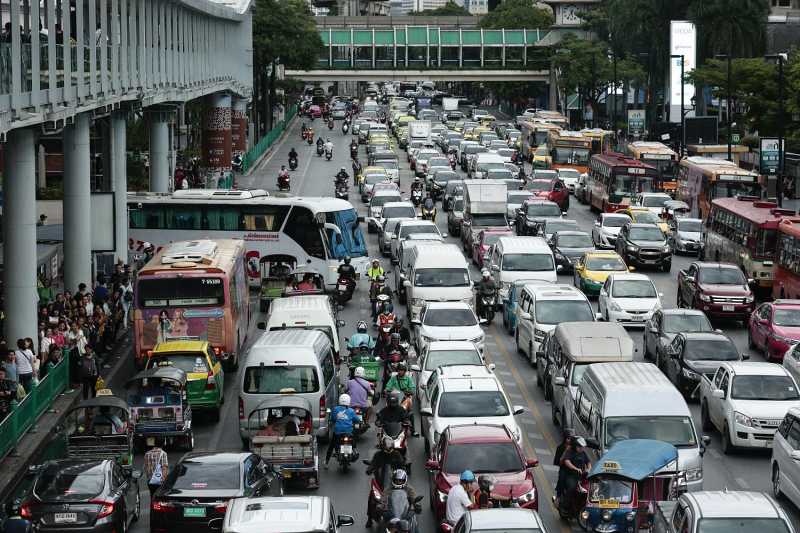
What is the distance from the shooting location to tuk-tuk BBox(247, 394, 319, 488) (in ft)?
74.3

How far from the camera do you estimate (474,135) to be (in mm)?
103250

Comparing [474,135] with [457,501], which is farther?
[474,135]

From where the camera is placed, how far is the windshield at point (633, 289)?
37.7m

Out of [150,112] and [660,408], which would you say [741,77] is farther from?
[660,408]

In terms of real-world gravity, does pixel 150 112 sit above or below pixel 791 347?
above

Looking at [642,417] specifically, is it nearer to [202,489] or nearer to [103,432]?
[202,489]

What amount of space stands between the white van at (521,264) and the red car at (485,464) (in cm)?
1857


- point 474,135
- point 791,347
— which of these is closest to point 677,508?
point 791,347

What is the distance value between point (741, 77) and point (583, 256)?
43.9m

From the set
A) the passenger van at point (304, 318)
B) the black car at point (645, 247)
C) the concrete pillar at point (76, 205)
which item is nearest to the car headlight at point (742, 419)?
the passenger van at point (304, 318)

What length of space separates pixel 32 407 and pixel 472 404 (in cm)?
714

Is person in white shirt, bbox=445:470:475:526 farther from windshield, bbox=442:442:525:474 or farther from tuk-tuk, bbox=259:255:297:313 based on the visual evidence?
tuk-tuk, bbox=259:255:297:313

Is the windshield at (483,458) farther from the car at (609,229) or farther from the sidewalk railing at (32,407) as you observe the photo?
the car at (609,229)

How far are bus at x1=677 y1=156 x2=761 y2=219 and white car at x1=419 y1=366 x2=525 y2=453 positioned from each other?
32172 millimetres
